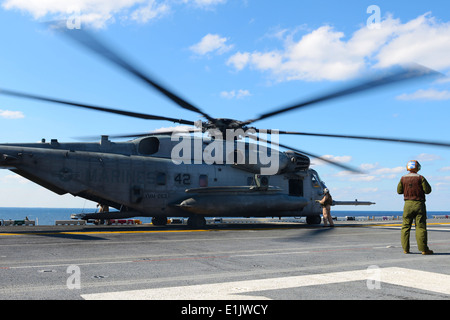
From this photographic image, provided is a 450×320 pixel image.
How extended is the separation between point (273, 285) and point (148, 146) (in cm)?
1383

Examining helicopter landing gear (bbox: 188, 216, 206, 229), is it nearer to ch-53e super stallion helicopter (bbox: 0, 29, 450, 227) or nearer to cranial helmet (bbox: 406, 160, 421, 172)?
ch-53e super stallion helicopter (bbox: 0, 29, 450, 227)

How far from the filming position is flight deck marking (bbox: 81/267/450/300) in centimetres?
468

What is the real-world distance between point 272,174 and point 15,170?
1165 centimetres

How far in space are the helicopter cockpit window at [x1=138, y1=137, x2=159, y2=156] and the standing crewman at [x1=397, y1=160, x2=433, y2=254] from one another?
11.8m

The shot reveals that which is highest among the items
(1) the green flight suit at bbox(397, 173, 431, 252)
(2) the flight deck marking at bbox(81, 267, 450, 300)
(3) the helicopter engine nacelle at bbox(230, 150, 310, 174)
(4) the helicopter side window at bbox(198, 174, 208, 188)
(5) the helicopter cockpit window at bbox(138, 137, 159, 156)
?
(5) the helicopter cockpit window at bbox(138, 137, 159, 156)

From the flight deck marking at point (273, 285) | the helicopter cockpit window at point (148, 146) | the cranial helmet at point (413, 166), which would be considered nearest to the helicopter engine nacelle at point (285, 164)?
the helicopter cockpit window at point (148, 146)

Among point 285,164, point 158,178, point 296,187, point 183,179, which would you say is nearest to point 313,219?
point 296,187

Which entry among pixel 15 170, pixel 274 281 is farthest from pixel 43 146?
pixel 274 281

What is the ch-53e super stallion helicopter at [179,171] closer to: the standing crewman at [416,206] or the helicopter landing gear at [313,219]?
the helicopter landing gear at [313,219]

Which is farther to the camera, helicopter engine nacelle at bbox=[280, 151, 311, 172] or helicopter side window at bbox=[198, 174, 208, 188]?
helicopter engine nacelle at bbox=[280, 151, 311, 172]

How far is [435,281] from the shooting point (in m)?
5.75

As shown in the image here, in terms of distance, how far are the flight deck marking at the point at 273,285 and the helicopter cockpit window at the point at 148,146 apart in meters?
13.3

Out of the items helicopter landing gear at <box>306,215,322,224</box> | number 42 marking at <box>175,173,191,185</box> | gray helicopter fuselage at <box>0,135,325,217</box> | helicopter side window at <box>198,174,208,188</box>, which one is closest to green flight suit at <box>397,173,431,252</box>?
gray helicopter fuselage at <box>0,135,325,217</box>
